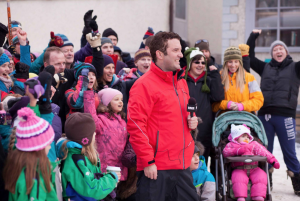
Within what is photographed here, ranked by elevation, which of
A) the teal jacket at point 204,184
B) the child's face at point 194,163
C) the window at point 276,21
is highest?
the window at point 276,21

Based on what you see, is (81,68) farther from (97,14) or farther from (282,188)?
(97,14)

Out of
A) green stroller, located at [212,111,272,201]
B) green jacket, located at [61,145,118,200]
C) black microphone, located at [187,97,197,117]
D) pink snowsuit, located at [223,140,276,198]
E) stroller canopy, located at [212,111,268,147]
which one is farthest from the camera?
stroller canopy, located at [212,111,268,147]

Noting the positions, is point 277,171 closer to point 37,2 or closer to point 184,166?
point 184,166

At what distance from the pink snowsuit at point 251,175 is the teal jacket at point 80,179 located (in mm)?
2027

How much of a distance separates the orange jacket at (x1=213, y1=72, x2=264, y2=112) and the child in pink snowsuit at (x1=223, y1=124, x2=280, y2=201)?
36cm

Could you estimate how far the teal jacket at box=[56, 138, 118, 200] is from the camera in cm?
294

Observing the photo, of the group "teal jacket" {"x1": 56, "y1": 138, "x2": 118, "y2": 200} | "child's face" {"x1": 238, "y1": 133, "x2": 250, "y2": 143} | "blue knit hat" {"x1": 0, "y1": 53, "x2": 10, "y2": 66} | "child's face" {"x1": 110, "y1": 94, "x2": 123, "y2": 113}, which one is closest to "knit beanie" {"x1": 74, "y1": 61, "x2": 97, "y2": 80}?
"child's face" {"x1": 110, "y1": 94, "x2": 123, "y2": 113}

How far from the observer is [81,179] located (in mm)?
2947

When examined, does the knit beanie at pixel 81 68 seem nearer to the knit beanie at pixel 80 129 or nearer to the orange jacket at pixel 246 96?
the knit beanie at pixel 80 129

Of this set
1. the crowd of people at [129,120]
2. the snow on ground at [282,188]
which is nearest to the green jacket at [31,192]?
the crowd of people at [129,120]

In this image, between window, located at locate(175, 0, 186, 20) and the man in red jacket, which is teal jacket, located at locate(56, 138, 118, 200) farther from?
window, located at locate(175, 0, 186, 20)

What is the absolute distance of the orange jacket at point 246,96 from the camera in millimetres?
5109

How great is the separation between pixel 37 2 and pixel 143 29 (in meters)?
3.77

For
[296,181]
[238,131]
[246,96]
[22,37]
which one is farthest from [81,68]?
[296,181]
